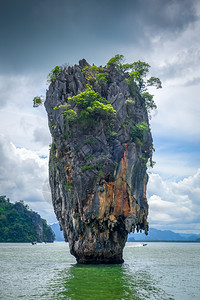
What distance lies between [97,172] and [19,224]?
94.5 meters

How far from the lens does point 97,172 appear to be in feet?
97.0

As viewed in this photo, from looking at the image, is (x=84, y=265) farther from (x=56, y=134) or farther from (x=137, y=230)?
(x=56, y=134)

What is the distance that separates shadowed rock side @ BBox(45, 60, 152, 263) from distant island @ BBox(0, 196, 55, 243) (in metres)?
85.2

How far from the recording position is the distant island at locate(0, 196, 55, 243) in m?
113

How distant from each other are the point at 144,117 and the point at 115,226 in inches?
525

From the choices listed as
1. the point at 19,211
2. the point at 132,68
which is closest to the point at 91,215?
the point at 132,68

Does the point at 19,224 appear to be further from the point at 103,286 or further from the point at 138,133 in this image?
the point at 103,286

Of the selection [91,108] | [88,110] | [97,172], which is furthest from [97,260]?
[91,108]

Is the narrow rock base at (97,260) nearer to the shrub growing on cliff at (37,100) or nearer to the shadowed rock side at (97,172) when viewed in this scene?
the shadowed rock side at (97,172)

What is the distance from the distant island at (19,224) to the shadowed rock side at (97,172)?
85.2 meters

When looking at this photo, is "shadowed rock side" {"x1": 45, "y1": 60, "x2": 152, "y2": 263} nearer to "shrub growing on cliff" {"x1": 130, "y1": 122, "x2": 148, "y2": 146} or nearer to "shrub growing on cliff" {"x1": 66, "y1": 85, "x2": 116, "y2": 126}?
"shrub growing on cliff" {"x1": 130, "y1": 122, "x2": 148, "y2": 146}

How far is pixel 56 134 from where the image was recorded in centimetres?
3262

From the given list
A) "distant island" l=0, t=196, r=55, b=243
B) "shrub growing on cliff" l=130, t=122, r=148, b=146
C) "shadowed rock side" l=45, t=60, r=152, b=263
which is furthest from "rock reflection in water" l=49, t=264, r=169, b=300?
"distant island" l=0, t=196, r=55, b=243

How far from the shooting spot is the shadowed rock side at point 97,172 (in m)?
29.5
